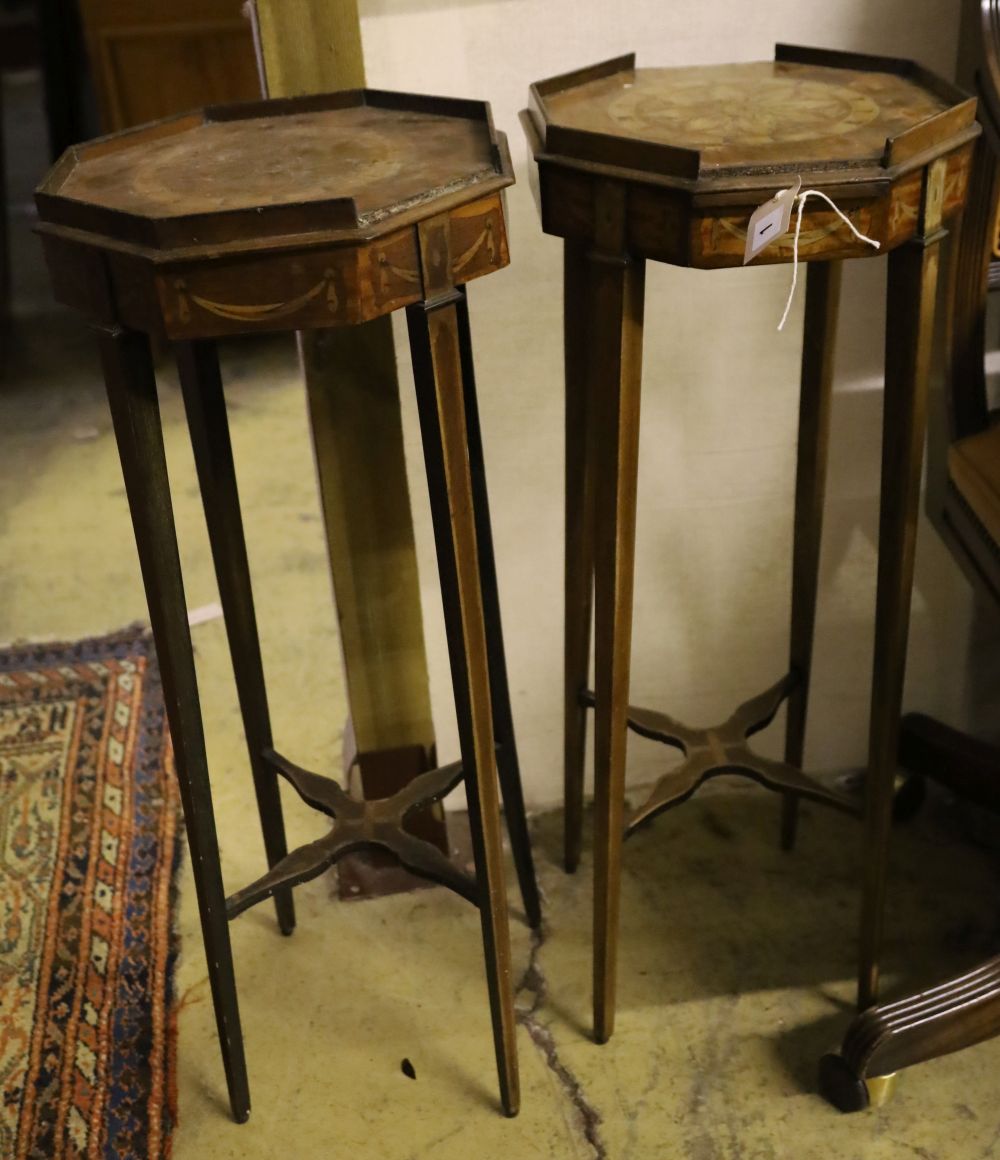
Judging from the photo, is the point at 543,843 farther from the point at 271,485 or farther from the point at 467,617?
the point at 271,485

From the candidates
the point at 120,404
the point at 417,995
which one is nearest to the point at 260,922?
the point at 417,995

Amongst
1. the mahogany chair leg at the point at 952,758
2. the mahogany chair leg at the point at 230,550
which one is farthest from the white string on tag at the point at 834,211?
the mahogany chair leg at the point at 952,758

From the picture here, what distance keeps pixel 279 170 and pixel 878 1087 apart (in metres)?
1.09

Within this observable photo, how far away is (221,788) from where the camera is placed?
1874mm

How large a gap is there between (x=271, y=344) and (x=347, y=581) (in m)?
2.11

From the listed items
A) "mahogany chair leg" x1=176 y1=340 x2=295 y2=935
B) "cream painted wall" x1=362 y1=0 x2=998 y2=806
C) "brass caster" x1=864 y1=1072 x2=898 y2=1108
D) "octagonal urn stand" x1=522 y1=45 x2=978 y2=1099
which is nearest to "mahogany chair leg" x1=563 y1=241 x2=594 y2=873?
"octagonal urn stand" x1=522 y1=45 x2=978 y2=1099

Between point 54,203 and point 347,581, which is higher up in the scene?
point 54,203

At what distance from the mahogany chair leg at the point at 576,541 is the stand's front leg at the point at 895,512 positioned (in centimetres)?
32

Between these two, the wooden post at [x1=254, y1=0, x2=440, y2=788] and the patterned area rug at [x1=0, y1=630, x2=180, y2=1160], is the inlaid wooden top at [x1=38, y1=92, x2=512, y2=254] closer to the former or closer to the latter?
the wooden post at [x1=254, y1=0, x2=440, y2=788]

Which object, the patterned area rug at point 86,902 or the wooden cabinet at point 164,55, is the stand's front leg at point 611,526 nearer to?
the patterned area rug at point 86,902

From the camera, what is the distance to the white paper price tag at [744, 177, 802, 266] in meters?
0.98

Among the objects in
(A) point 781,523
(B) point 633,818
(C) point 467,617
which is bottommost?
(B) point 633,818

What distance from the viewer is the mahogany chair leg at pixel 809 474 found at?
54.2 inches

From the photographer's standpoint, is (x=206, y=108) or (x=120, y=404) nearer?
(x=120, y=404)
